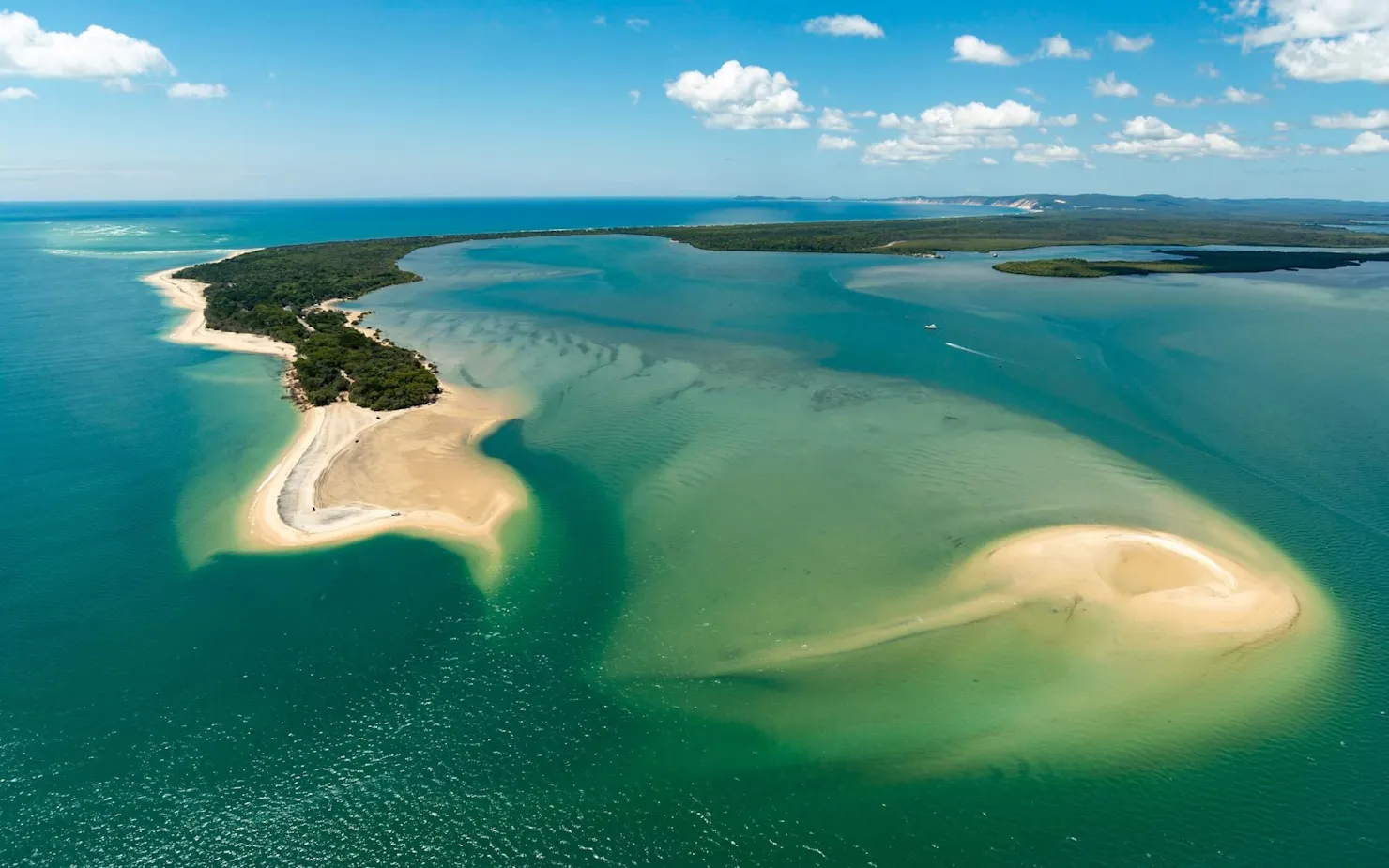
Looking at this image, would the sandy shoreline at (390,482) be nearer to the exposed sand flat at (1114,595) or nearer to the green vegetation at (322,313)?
the green vegetation at (322,313)

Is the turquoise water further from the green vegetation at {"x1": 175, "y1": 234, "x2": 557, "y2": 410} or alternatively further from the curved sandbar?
the green vegetation at {"x1": 175, "y1": 234, "x2": 557, "y2": 410}

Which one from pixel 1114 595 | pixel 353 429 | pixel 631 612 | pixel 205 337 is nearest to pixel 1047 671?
pixel 1114 595

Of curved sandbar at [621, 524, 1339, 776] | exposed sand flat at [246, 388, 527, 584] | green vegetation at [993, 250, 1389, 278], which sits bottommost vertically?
curved sandbar at [621, 524, 1339, 776]

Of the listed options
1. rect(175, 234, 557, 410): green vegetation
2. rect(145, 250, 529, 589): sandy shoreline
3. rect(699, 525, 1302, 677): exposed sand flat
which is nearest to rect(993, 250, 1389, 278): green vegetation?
rect(699, 525, 1302, 677): exposed sand flat

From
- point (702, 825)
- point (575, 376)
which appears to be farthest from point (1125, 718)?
point (575, 376)

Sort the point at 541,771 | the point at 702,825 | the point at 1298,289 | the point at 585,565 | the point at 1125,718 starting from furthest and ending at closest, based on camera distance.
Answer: the point at 1298,289 → the point at 585,565 → the point at 1125,718 → the point at 541,771 → the point at 702,825

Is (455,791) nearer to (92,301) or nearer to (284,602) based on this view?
(284,602)

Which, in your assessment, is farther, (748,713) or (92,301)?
(92,301)
